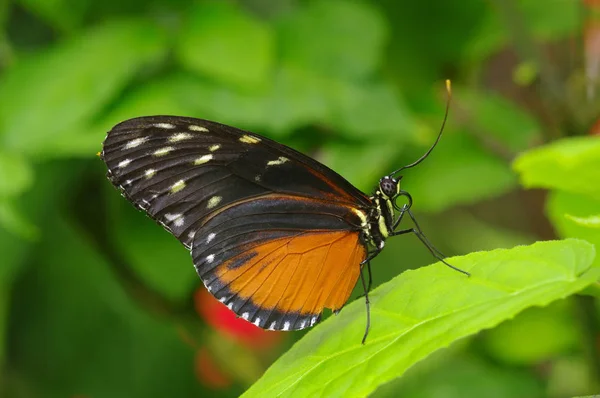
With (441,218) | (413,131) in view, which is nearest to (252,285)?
(413,131)

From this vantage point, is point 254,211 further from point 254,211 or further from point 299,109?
point 299,109

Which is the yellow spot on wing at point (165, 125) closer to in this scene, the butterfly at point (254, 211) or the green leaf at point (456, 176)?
the butterfly at point (254, 211)

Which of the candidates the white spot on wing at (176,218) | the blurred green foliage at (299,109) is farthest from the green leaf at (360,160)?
the white spot on wing at (176,218)

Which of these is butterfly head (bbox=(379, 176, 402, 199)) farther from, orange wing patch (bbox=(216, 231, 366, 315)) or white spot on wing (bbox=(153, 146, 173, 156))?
white spot on wing (bbox=(153, 146, 173, 156))

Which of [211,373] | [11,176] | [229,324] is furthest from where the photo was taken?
[211,373]

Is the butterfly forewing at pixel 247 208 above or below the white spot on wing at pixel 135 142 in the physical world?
below

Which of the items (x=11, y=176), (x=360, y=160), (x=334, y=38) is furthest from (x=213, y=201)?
(x=334, y=38)
